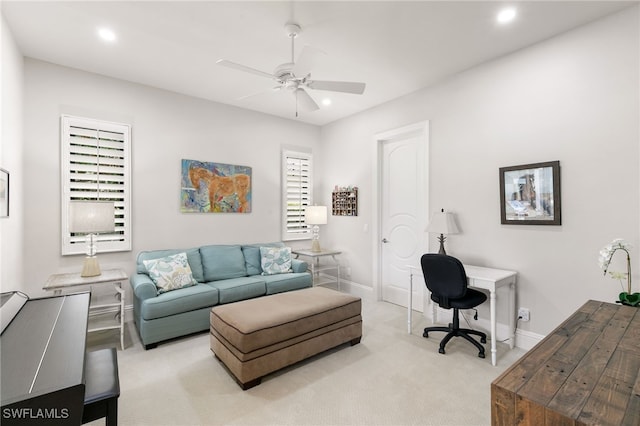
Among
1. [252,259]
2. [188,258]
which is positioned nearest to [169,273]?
[188,258]

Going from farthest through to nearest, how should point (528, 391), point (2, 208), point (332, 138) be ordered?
point (332, 138) < point (2, 208) < point (528, 391)

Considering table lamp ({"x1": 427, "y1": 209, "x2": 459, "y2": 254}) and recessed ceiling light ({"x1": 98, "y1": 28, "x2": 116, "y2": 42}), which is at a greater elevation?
recessed ceiling light ({"x1": 98, "y1": 28, "x2": 116, "y2": 42})

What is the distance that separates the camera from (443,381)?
2449mm

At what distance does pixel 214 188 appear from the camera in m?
4.43

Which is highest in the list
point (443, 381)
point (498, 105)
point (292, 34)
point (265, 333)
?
point (292, 34)

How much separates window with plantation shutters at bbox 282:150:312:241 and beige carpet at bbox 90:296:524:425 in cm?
245

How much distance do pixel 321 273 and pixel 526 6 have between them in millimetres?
4473

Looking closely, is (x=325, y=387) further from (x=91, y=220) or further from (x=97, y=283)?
(x=91, y=220)

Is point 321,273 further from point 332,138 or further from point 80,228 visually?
point 80,228

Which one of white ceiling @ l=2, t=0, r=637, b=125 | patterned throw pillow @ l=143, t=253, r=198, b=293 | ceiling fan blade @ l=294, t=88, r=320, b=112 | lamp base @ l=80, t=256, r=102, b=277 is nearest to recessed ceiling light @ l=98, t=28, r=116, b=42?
white ceiling @ l=2, t=0, r=637, b=125

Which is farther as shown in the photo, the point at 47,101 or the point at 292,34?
the point at 47,101

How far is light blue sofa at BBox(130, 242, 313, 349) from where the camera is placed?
303cm

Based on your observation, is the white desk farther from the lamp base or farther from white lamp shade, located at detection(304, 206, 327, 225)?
the lamp base

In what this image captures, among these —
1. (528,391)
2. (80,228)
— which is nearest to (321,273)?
(80,228)
